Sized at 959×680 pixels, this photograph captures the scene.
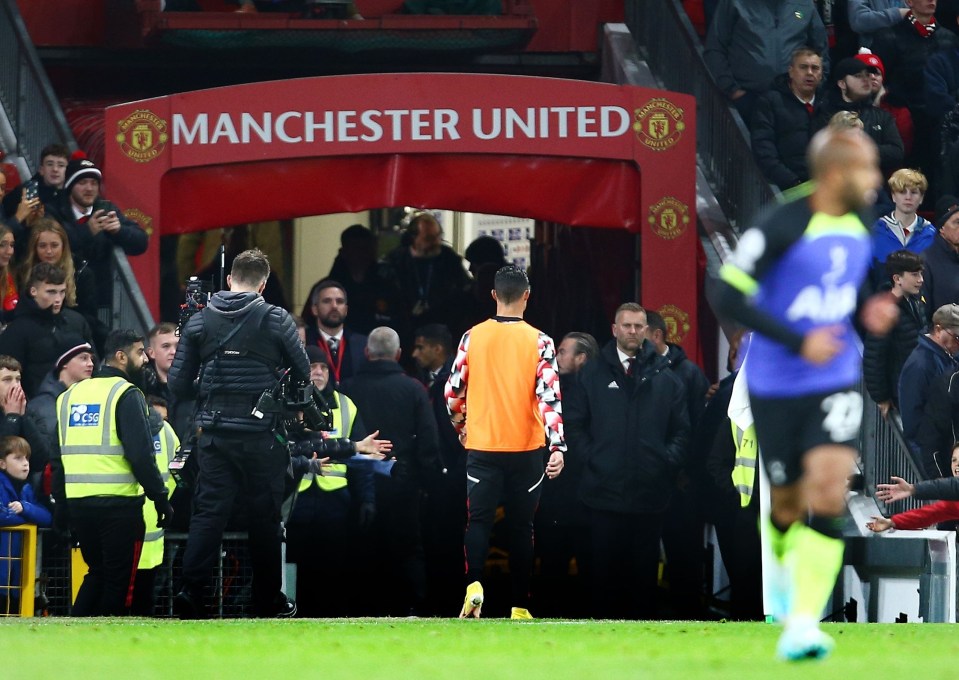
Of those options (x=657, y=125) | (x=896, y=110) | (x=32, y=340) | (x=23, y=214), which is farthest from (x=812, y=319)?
(x=896, y=110)

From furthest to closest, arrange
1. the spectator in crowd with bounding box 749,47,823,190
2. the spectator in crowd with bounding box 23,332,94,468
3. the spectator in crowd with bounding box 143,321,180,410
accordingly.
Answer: the spectator in crowd with bounding box 749,47,823,190 < the spectator in crowd with bounding box 143,321,180,410 < the spectator in crowd with bounding box 23,332,94,468

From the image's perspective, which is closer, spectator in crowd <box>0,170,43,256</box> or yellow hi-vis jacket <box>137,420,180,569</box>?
yellow hi-vis jacket <box>137,420,180,569</box>

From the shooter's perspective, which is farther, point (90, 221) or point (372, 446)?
point (90, 221)

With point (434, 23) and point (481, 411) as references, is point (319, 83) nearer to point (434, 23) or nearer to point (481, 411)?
point (434, 23)

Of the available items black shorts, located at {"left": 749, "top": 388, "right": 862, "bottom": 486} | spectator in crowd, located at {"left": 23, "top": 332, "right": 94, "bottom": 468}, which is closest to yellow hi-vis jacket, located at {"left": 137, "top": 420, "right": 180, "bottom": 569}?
spectator in crowd, located at {"left": 23, "top": 332, "right": 94, "bottom": 468}

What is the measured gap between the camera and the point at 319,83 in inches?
633

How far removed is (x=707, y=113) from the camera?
17.6m

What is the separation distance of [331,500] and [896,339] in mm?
4021

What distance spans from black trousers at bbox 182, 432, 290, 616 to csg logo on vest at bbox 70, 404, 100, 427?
35.9 inches

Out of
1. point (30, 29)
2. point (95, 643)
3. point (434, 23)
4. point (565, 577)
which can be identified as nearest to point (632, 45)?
point (434, 23)

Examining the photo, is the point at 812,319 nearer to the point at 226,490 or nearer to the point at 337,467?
the point at 226,490

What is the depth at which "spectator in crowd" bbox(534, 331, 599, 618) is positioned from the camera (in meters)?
13.3

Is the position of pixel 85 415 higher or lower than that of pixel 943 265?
lower

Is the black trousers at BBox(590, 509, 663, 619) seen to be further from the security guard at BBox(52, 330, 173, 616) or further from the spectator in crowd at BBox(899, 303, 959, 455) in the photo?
the security guard at BBox(52, 330, 173, 616)
